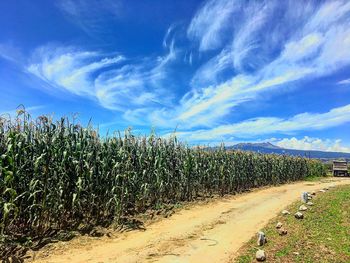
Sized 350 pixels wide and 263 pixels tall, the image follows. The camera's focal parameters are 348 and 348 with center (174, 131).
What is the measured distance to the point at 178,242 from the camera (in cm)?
923

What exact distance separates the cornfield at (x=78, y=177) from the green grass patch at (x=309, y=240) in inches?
180

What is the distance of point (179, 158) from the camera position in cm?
1641

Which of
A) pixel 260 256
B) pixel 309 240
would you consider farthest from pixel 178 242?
pixel 309 240

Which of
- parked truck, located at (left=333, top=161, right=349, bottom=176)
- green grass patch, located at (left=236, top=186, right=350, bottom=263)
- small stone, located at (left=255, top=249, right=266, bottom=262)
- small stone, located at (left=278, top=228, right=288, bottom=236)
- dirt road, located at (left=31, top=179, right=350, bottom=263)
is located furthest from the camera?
parked truck, located at (left=333, top=161, right=349, bottom=176)

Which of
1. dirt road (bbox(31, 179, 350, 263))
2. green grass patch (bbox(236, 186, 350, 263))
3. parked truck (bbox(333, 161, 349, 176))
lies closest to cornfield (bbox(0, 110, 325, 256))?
dirt road (bbox(31, 179, 350, 263))

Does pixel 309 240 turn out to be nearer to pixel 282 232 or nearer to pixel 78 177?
pixel 282 232

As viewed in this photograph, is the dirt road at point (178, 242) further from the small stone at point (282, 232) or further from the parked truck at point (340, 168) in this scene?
the parked truck at point (340, 168)

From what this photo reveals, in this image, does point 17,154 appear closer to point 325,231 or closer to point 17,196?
point 17,196

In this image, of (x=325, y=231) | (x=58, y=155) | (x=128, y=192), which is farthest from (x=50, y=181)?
(x=325, y=231)

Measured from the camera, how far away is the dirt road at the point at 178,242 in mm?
7949

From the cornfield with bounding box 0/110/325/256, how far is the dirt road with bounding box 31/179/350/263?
111 centimetres

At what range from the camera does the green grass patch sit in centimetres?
772

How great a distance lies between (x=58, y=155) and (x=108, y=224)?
266cm

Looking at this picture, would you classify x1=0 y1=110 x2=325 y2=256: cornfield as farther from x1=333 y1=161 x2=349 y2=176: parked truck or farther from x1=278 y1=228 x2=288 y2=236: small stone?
x1=333 y1=161 x2=349 y2=176: parked truck
